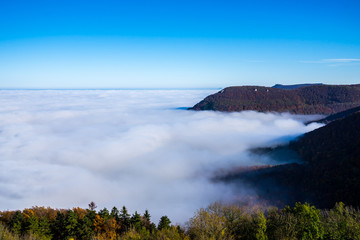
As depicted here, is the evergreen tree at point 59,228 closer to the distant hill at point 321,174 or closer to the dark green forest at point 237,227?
the dark green forest at point 237,227

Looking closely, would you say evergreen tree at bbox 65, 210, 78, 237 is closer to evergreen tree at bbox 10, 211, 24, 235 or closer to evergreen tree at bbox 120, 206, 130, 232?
evergreen tree at bbox 10, 211, 24, 235

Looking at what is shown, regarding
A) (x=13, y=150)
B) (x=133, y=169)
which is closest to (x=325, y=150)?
(x=133, y=169)

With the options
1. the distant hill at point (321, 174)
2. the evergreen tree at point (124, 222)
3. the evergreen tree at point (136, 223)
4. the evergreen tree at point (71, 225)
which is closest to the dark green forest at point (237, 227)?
the evergreen tree at point (71, 225)

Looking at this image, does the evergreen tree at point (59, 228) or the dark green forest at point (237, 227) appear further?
the evergreen tree at point (59, 228)

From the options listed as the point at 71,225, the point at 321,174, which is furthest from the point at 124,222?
the point at 321,174

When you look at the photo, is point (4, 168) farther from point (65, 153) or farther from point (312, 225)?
point (312, 225)

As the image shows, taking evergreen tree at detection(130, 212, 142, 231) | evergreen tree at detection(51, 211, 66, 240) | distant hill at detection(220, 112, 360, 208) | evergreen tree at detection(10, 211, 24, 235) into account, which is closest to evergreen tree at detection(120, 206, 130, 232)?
evergreen tree at detection(130, 212, 142, 231)

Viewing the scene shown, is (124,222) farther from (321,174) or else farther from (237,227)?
(321,174)

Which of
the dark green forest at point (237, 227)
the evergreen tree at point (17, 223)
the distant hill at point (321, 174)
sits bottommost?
the distant hill at point (321, 174)

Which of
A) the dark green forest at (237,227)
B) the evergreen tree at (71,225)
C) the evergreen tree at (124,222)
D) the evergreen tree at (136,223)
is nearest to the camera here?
the dark green forest at (237,227)
